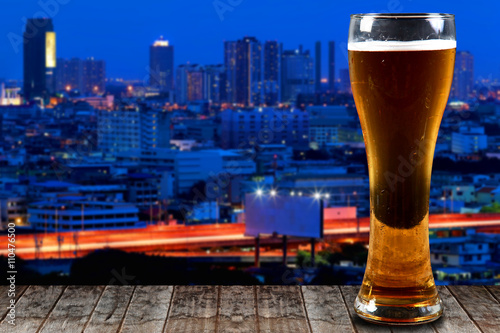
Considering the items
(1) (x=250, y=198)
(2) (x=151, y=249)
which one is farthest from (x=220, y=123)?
(1) (x=250, y=198)

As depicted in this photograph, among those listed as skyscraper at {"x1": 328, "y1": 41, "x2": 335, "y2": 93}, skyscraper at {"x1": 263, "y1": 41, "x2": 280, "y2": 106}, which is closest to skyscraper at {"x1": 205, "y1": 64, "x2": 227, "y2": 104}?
skyscraper at {"x1": 263, "y1": 41, "x2": 280, "y2": 106}

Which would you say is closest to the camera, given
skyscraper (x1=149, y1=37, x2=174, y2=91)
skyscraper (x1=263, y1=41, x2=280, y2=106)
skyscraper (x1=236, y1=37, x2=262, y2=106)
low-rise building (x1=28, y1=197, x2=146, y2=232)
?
low-rise building (x1=28, y1=197, x2=146, y2=232)

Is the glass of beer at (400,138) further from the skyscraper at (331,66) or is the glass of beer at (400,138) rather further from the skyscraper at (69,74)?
the skyscraper at (69,74)

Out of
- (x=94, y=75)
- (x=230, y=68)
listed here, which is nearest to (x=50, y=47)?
Result: (x=94, y=75)

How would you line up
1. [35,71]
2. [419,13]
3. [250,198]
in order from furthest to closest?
[35,71] → [250,198] → [419,13]

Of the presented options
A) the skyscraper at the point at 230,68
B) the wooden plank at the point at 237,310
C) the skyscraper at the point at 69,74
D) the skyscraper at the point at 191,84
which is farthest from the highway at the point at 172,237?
the skyscraper at the point at 69,74

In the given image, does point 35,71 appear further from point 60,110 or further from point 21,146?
point 21,146

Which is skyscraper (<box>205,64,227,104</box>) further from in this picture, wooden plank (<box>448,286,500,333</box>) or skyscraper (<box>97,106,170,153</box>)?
wooden plank (<box>448,286,500,333</box>)
